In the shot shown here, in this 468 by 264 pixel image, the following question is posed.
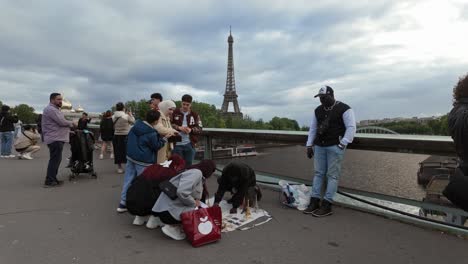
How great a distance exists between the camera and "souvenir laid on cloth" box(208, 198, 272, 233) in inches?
160

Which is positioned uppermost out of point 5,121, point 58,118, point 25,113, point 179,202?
point 25,113

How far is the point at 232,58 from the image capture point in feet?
277

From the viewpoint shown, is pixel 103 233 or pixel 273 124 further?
pixel 273 124

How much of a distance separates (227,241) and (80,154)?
4978mm

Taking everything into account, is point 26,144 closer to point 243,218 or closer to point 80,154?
point 80,154

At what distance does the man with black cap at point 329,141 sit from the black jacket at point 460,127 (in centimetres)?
182

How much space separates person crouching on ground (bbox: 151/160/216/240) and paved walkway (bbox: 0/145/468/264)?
15 cm

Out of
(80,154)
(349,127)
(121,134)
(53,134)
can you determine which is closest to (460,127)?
(349,127)

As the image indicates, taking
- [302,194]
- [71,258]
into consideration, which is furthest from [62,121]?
[302,194]

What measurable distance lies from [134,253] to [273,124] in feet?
293

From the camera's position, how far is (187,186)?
3635mm

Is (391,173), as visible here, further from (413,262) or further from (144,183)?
(144,183)

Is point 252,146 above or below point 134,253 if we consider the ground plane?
above

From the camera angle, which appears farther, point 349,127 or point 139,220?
point 349,127
